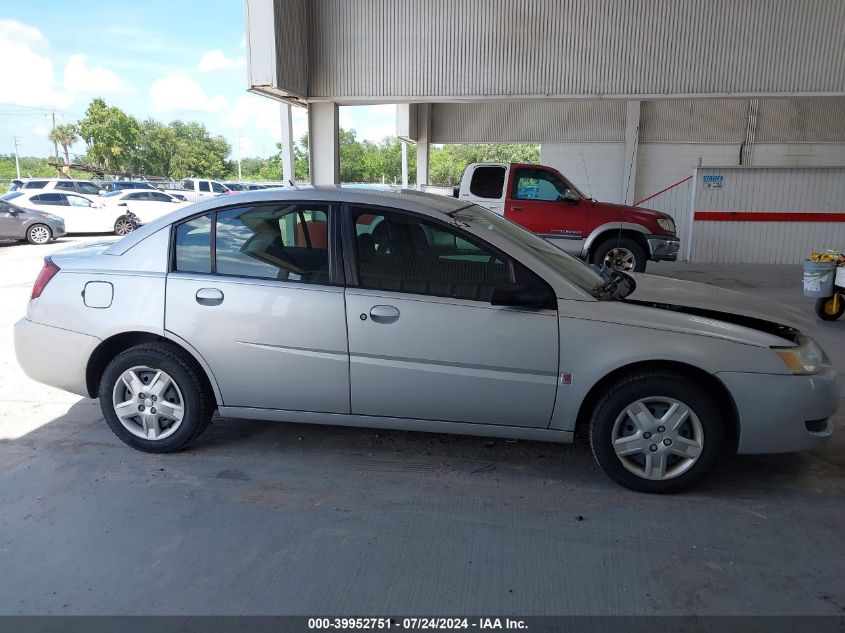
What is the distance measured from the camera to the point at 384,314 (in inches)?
148

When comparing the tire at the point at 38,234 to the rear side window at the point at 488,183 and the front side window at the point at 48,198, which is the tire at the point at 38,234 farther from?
the rear side window at the point at 488,183

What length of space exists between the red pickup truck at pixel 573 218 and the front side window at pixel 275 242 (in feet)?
26.2

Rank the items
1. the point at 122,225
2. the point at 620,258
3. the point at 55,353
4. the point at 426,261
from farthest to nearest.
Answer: the point at 122,225, the point at 620,258, the point at 55,353, the point at 426,261

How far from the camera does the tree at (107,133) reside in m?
48.1

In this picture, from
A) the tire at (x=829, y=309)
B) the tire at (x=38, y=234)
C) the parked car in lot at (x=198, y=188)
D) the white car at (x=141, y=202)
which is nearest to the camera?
the tire at (x=829, y=309)

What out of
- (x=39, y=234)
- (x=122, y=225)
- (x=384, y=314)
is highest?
(x=384, y=314)

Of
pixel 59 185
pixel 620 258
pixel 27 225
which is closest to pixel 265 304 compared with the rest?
pixel 620 258

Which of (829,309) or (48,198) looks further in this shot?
(48,198)

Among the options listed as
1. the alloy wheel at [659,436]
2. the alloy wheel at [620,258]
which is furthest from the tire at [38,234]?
the alloy wheel at [659,436]

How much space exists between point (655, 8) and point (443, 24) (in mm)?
3642

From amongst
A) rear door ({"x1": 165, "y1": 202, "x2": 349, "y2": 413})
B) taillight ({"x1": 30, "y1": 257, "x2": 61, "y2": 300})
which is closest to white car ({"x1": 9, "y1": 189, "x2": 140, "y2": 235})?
taillight ({"x1": 30, "y1": 257, "x2": 61, "y2": 300})

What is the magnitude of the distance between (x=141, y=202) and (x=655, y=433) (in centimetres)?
2162

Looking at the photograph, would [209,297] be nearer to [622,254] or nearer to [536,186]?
[536,186]

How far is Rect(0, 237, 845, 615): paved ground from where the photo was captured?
2.79m
